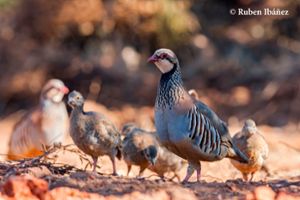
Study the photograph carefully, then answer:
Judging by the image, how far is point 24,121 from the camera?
9859 mm

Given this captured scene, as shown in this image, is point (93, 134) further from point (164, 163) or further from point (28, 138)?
point (28, 138)

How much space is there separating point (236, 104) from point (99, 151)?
8.45 metres

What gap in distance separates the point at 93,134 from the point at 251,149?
1.39 m

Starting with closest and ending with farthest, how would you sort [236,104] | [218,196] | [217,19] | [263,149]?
[218,196] < [263,149] < [236,104] < [217,19]

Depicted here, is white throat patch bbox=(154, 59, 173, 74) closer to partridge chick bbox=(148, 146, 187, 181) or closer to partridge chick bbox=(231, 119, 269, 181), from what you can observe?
partridge chick bbox=(231, 119, 269, 181)

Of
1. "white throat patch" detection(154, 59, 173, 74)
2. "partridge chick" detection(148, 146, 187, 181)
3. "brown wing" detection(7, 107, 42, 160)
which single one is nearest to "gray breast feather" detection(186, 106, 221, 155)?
"white throat patch" detection(154, 59, 173, 74)

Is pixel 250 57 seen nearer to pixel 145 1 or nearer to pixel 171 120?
pixel 145 1

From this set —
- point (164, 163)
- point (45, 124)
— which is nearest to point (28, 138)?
point (45, 124)

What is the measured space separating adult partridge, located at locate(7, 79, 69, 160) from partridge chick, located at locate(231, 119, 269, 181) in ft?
8.45

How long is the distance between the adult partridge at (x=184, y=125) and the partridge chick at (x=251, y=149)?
22.4 inches

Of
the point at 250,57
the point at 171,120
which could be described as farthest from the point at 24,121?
the point at 250,57

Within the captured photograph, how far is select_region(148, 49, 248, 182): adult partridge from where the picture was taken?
20.5ft

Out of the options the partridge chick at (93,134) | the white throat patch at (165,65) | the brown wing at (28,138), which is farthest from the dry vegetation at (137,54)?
the white throat patch at (165,65)

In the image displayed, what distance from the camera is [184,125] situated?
625 centimetres
